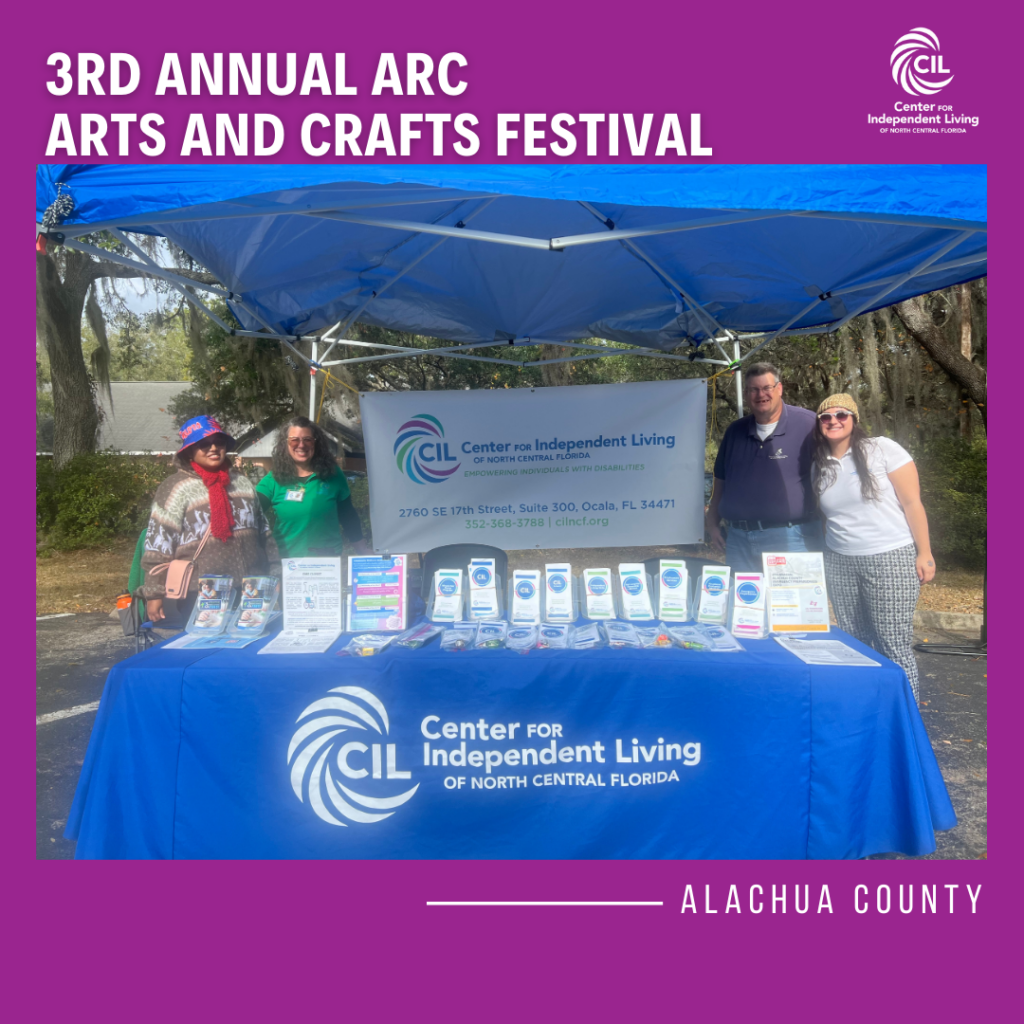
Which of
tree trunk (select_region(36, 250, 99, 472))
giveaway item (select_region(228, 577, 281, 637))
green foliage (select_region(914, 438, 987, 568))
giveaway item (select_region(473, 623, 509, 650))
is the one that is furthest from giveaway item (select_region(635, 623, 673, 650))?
tree trunk (select_region(36, 250, 99, 472))

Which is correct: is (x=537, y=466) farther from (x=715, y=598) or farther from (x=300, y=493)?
(x=715, y=598)

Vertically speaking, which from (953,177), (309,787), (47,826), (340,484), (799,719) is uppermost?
(953,177)

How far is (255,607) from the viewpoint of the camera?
263 cm

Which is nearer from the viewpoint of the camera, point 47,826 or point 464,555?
point 47,826

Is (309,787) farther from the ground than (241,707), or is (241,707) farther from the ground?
(241,707)

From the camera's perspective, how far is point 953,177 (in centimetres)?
222

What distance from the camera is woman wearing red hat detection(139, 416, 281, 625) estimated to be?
9.24 ft

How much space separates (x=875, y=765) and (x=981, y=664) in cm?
332

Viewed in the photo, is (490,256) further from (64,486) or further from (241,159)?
(64,486)

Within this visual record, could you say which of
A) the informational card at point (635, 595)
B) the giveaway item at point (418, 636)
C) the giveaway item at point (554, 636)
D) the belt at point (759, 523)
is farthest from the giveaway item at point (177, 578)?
the belt at point (759, 523)

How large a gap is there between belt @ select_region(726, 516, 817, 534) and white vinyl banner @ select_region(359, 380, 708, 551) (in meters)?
1.01

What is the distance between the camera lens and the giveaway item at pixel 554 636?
2395 millimetres

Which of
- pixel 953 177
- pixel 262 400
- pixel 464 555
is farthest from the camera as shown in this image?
pixel 262 400

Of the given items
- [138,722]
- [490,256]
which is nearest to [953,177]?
[490,256]
